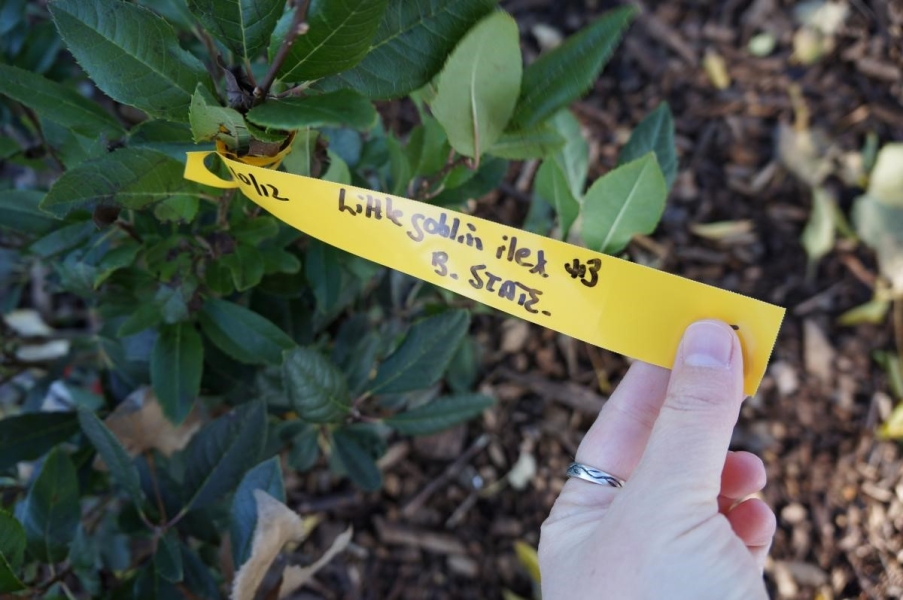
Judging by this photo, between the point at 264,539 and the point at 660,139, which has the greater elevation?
the point at 660,139

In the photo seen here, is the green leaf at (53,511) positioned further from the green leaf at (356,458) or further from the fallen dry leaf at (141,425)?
the green leaf at (356,458)

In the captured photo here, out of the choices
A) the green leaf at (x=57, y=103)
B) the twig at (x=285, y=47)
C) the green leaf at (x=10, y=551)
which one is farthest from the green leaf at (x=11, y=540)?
the twig at (x=285, y=47)

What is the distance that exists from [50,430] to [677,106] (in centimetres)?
176

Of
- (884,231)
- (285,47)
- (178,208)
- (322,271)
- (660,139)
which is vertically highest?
(285,47)

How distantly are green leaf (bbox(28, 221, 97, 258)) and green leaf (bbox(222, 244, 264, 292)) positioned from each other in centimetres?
22

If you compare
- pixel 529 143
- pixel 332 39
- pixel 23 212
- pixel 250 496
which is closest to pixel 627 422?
pixel 529 143

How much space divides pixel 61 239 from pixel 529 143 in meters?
0.69

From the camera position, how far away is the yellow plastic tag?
30.6 inches

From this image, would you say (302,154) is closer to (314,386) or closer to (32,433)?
(314,386)

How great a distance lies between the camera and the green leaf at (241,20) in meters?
0.66

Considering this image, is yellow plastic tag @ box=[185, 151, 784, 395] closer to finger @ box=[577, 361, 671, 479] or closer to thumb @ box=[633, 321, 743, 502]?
thumb @ box=[633, 321, 743, 502]

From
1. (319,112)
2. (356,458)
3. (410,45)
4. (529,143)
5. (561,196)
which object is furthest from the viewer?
(356,458)

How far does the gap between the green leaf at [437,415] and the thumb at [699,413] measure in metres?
0.51

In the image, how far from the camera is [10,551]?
90 cm
